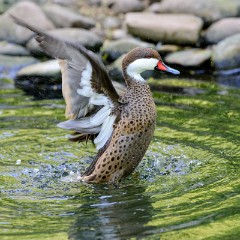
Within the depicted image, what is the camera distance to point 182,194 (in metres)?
6.43

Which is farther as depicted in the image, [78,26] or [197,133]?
[78,26]

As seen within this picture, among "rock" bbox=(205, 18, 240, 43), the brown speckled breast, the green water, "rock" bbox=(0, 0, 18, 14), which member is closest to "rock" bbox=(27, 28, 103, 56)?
"rock" bbox=(0, 0, 18, 14)

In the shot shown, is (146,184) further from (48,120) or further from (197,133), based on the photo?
(48,120)

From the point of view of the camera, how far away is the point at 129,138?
22.9 feet

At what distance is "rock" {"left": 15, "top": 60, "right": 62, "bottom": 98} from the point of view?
1123cm

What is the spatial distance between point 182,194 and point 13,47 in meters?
6.99

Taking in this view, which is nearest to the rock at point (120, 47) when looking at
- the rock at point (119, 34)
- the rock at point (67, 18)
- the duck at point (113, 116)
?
the rock at point (119, 34)

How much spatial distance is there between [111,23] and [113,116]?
6980 mm

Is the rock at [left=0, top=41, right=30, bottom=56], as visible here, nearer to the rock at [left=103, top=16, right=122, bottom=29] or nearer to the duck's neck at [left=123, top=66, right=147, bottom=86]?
the rock at [left=103, top=16, right=122, bottom=29]

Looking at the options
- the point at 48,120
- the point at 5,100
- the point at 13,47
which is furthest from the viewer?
the point at 13,47

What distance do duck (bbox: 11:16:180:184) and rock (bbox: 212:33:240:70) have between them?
468 cm

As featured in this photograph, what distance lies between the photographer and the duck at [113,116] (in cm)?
Answer: 671

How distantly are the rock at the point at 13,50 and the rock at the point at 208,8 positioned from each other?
2.82 m

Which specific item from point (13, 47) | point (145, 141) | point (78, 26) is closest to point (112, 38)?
point (78, 26)
